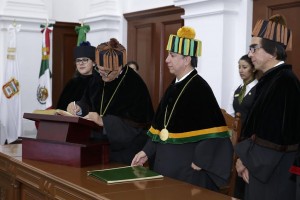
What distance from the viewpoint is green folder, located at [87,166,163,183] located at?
2742 mm

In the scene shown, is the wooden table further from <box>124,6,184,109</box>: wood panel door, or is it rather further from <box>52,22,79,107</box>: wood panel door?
<box>52,22,79,107</box>: wood panel door

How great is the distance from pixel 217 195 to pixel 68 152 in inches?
46.4

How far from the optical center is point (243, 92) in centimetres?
477

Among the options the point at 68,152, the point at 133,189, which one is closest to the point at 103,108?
the point at 68,152

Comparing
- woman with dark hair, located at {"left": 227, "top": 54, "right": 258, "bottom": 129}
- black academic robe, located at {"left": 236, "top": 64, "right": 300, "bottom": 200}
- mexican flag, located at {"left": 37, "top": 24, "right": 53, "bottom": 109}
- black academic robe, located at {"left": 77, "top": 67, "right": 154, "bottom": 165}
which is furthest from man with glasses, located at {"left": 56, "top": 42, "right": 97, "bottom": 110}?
mexican flag, located at {"left": 37, "top": 24, "right": 53, "bottom": 109}

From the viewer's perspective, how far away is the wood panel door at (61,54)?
8.16 metres

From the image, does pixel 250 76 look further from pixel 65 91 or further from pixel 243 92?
pixel 65 91

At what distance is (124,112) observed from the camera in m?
3.69

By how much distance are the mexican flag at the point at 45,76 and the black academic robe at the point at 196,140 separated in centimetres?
425

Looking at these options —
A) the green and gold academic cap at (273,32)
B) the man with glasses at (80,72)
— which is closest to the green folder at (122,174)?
the green and gold academic cap at (273,32)

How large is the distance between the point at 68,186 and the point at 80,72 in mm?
1879

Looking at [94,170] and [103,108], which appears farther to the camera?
[103,108]

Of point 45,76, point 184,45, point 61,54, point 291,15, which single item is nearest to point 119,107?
point 184,45

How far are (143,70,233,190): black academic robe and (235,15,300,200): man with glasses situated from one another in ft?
0.53
